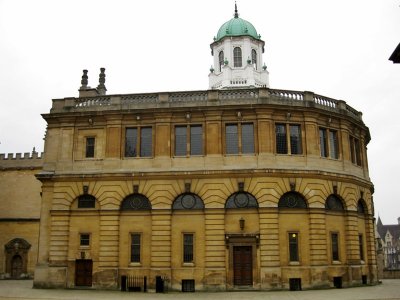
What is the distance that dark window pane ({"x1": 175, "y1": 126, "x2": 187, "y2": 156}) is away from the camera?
32094 mm

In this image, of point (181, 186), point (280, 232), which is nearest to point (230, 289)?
point (280, 232)

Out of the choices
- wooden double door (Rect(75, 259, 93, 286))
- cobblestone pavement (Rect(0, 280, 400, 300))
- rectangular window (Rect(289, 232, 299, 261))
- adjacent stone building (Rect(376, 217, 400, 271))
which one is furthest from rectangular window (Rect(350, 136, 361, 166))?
adjacent stone building (Rect(376, 217, 400, 271))

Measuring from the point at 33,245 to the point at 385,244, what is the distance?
11064 centimetres

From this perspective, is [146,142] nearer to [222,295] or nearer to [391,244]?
[222,295]

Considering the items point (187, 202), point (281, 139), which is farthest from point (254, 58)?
point (187, 202)

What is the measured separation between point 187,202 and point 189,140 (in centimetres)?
430

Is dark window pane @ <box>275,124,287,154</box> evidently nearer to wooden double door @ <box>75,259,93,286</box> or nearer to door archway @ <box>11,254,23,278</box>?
wooden double door @ <box>75,259,93,286</box>

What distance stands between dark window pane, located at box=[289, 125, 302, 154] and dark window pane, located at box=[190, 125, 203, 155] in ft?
20.7

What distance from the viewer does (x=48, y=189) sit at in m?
32.4

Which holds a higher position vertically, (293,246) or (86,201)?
(86,201)

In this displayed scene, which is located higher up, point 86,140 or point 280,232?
point 86,140

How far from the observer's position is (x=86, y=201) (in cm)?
3216

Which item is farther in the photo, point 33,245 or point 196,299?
point 33,245

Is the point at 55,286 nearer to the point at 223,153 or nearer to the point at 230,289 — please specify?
the point at 230,289
